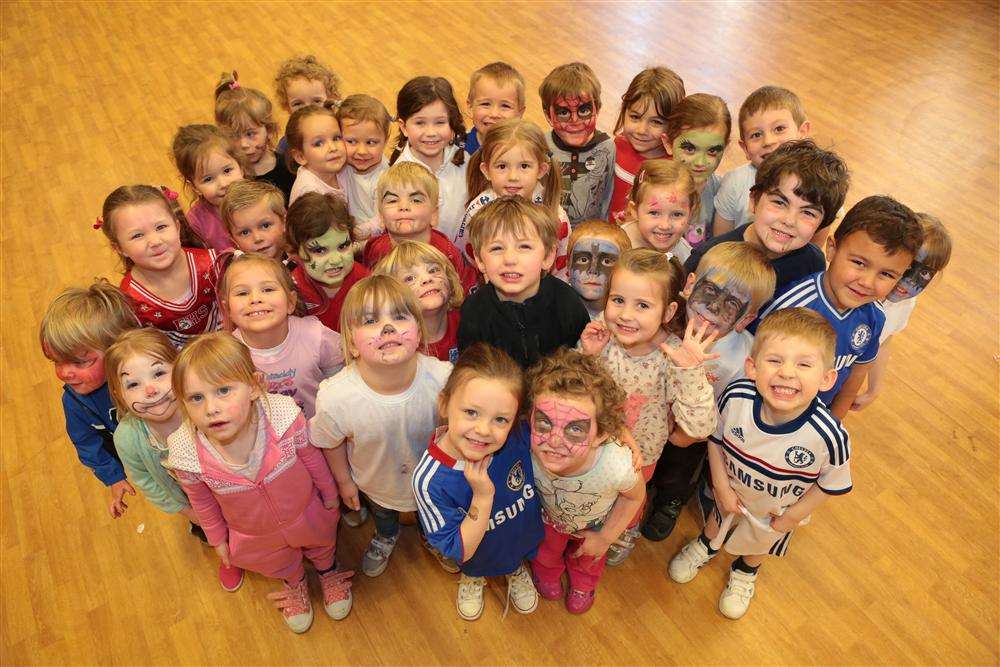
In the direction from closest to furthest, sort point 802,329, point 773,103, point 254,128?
A: point 802,329
point 773,103
point 254,128

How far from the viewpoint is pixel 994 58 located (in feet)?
18.7

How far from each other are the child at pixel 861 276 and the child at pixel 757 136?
53cm

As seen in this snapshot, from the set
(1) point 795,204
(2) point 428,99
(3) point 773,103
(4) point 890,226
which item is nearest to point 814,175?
(1) point 795,204

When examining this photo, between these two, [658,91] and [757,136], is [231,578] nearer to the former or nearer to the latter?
[658,91]

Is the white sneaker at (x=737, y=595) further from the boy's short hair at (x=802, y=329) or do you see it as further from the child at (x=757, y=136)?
the child at (x=757, y=136)

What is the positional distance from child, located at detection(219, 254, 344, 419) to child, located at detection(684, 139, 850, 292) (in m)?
1.33

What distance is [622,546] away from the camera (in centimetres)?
245

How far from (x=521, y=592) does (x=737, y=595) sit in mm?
781

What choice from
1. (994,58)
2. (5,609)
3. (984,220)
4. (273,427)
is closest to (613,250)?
(273,427)

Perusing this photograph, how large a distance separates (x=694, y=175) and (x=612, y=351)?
1.07 meters

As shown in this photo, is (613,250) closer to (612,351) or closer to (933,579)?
(612,351)

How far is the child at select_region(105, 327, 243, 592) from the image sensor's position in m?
1.91

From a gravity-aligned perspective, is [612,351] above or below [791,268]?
below

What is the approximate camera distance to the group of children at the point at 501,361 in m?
1.85
